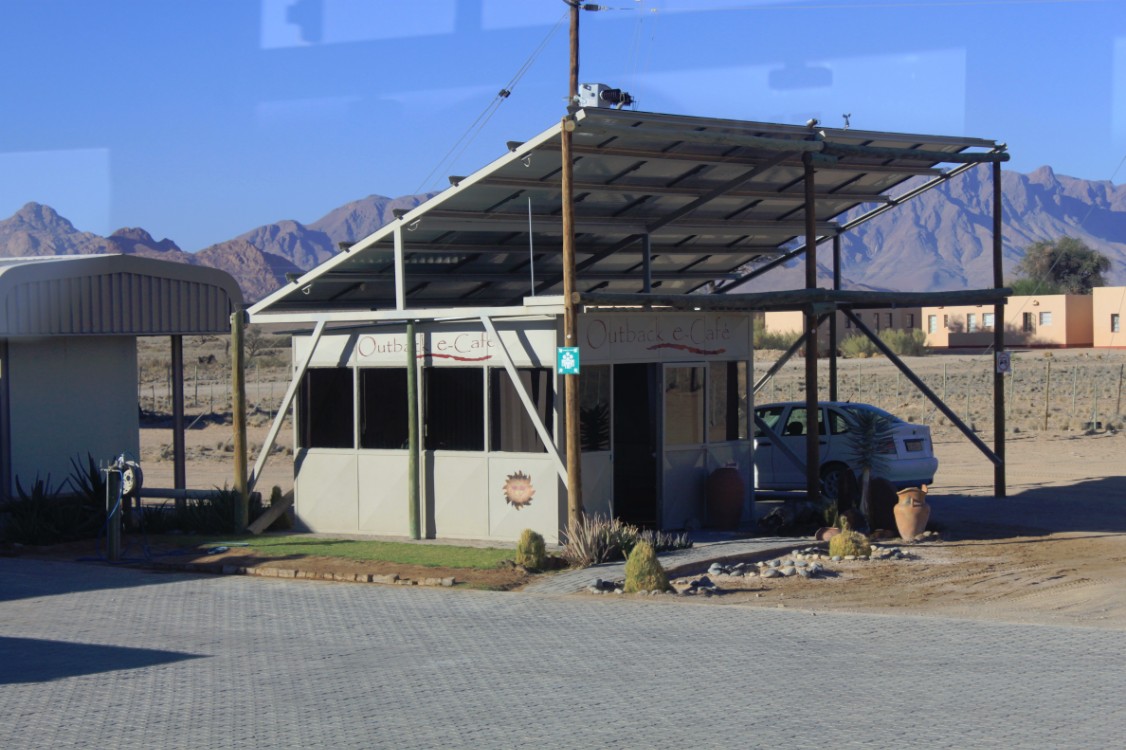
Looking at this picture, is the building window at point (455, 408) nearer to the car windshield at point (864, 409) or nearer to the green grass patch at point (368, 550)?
the green grass patch at point (368, 550)

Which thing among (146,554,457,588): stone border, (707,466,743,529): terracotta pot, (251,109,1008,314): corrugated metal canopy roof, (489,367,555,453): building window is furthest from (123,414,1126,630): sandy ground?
(251,109,1008,314): corrugated metal canopy roof

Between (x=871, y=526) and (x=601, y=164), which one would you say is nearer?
(x=601, y=164)

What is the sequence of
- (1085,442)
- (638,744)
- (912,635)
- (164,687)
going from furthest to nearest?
(1085,442) → (912,635) → (164,687) → (638,744)

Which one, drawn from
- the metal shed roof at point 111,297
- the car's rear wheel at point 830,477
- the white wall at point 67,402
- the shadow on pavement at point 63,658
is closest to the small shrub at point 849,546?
the car's rear wheel at point 830,477

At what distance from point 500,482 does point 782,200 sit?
639cm

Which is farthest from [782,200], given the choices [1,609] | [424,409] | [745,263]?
[1,609]

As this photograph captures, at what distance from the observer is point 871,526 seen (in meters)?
17.3

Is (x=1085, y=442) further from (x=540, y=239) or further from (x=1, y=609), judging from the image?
(x=1, y=609)

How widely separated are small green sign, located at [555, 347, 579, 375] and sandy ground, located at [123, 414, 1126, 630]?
2318mm

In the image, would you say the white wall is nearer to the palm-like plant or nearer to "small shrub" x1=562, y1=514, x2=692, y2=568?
"small shrub" x1=562, y1=514, x2=692, y2=568

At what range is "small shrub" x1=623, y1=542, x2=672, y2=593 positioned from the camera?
13094 mm

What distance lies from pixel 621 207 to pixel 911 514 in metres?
5.55

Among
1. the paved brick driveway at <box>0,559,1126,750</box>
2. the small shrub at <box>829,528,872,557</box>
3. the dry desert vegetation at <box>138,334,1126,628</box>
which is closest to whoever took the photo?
the paved brick driveway at <box>0,559,1126,750</box>

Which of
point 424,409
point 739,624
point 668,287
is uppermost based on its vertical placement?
point 668,287
